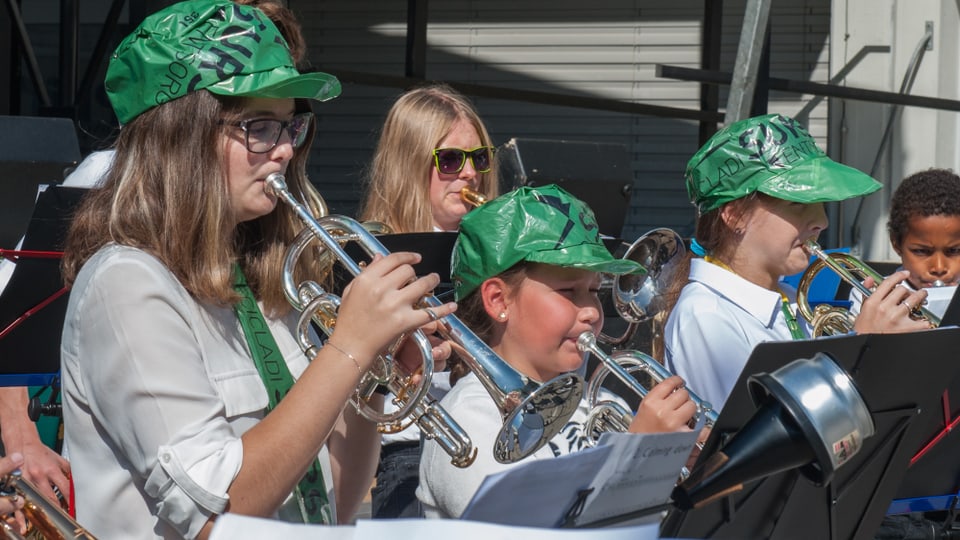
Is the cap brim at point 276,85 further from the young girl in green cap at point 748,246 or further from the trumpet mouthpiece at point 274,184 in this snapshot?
the young girl in green cap at point 748,246

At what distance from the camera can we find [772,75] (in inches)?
315

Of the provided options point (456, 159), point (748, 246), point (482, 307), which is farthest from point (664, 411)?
point (456, 159)

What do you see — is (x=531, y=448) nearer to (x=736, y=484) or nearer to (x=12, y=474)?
(x=736, y=484)

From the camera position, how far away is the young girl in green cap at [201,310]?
1.93 m

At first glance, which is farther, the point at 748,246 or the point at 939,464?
the point at 748,246

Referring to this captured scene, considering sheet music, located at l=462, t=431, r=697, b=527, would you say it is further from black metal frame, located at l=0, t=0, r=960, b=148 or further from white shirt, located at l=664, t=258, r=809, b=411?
black metal frame, located at l=0, t=0, r=960, b=148

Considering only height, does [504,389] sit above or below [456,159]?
below

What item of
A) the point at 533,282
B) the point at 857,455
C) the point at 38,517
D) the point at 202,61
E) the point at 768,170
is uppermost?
the point at 202,61

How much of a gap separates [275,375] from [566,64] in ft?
20.8

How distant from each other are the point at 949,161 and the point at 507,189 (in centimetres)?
349

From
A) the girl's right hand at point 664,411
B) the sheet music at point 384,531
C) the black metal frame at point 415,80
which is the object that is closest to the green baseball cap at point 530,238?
the girl's right hand at point 664,411

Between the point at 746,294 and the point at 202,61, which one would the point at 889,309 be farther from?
the point at 202,61

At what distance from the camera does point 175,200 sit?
6.93 ft

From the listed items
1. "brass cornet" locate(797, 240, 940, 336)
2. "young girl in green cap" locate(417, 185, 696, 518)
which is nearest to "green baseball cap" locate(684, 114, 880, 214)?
"brass cornet" locate(797, 240, 940, 336)
